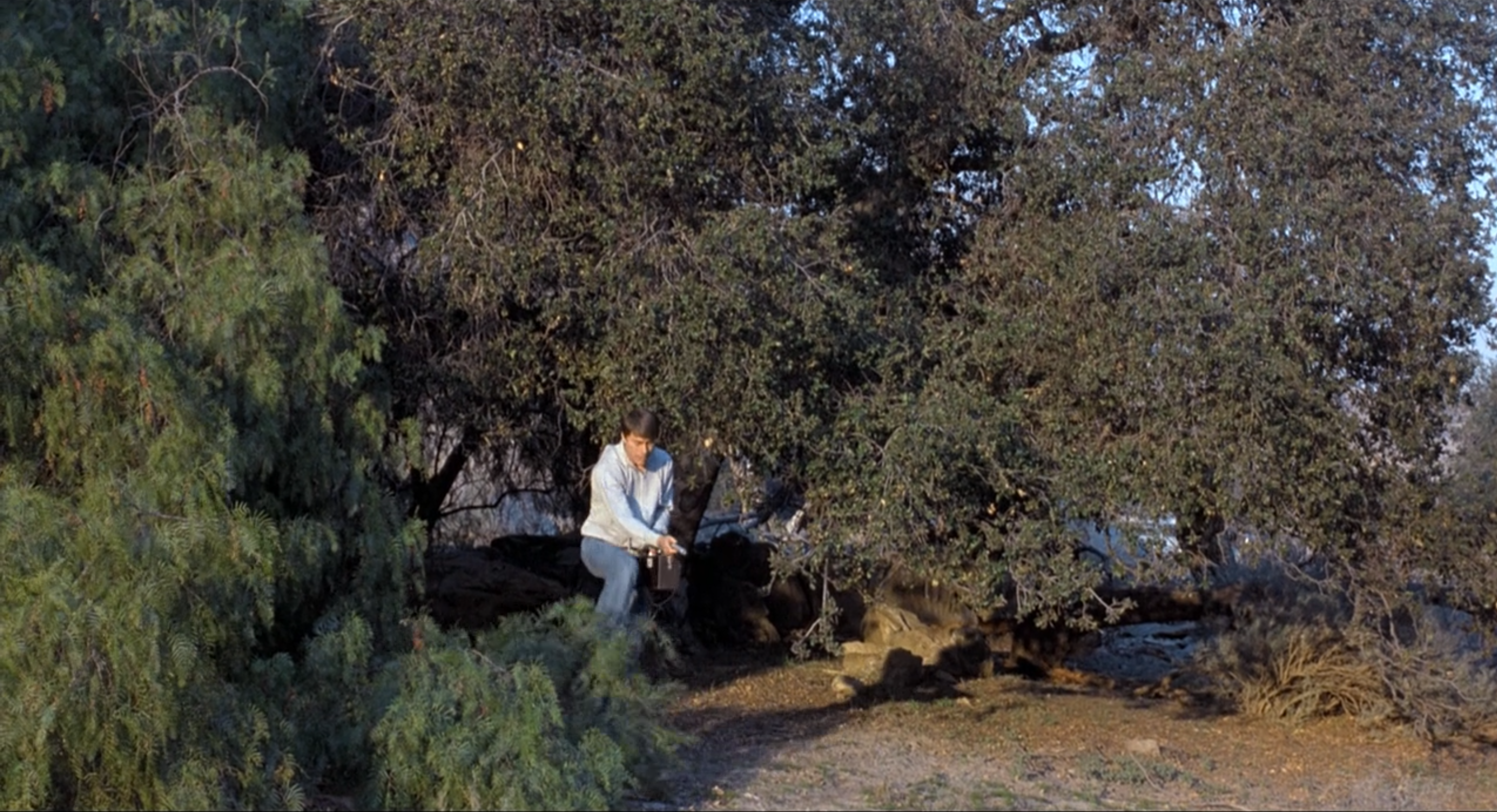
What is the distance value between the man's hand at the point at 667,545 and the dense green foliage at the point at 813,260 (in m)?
0.66

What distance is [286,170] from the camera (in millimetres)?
7770

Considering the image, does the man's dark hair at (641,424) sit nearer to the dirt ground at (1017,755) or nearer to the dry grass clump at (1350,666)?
the dirt ground at (1017,755)

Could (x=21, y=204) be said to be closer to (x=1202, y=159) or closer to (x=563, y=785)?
(x=563, y=785)

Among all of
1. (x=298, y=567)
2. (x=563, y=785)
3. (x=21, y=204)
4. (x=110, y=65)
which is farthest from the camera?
(x=110, y=65)

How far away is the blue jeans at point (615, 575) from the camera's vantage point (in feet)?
24.9

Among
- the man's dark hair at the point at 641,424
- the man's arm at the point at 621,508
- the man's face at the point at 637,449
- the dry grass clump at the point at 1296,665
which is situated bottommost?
the dry grass clump at the point at 1296,665

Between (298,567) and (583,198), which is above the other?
(583,198)

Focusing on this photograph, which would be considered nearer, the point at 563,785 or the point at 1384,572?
the point at 563,785

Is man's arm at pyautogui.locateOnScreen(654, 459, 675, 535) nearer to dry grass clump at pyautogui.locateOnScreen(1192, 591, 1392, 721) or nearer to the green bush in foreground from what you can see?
the green bush in foreground

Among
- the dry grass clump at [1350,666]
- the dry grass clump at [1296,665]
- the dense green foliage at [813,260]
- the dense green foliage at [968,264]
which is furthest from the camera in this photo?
the dry grass clump at [1296,665]

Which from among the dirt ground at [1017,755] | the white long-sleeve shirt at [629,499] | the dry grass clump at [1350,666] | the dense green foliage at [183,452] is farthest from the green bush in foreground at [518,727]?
the dry grass clump at [1350,666]

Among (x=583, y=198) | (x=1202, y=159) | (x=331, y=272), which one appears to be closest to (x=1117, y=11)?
(x=1202, y=159)

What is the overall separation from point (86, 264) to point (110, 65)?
1.15 meters

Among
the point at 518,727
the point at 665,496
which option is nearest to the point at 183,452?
the point at 518,727
